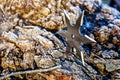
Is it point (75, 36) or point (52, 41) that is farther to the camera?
point (52, 41)

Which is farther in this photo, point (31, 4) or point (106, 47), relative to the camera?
point (31, 4)

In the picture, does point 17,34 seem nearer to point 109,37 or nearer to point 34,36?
point 34,36

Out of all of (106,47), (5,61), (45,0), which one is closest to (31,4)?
(45,0)

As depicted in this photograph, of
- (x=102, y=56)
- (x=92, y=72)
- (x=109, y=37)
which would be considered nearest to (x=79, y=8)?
(x=109, y=37)

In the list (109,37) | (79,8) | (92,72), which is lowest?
(92,72)

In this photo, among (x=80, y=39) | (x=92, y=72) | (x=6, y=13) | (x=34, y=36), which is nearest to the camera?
(x=80, y=39)

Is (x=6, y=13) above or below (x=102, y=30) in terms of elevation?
above

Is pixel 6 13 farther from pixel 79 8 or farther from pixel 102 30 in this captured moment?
pixel 102 30

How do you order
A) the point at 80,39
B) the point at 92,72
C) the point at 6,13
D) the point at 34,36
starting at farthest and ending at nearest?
the point at 6,13 → the point at 34,36 → the point at 92,72 → the point at 80,39
